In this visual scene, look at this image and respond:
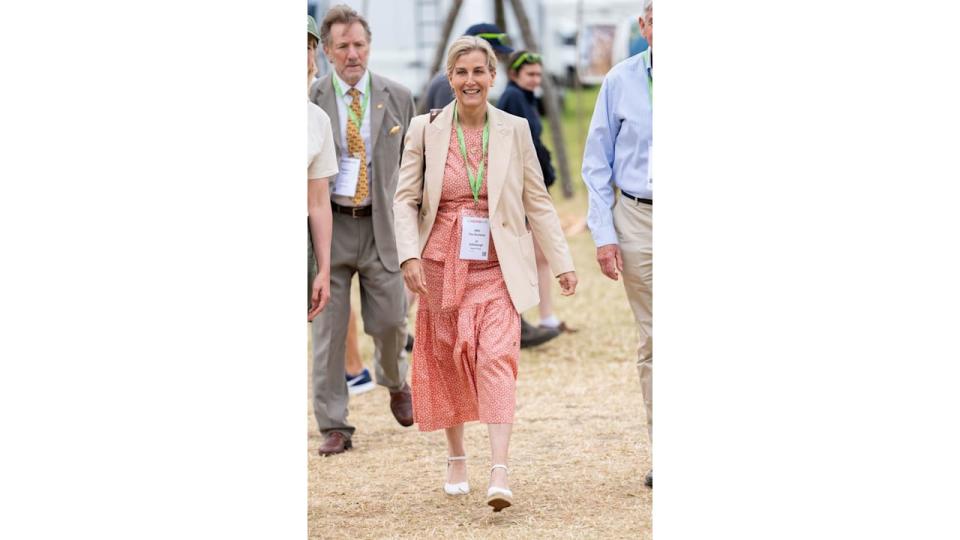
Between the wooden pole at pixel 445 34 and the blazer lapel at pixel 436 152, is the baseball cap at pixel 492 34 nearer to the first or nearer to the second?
the blazer lapel at pixel 436 152

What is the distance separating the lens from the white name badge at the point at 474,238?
4.97m

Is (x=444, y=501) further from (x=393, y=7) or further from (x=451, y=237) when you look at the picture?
(x=393, y=7)

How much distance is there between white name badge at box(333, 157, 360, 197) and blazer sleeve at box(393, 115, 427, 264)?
800mm

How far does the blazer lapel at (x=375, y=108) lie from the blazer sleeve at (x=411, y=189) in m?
0.88

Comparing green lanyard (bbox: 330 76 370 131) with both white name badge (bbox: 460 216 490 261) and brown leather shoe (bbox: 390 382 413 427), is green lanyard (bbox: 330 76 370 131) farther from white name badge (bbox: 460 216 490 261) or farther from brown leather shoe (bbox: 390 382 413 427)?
brown leather shoe (bbox: 390 382 413 427)

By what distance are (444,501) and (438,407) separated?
0.35 meters

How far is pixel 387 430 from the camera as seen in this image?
6.58m

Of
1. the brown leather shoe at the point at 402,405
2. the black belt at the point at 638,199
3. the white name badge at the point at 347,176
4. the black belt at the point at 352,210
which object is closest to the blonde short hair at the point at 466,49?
the black belt at the point at 638,199

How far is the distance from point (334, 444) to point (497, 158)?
5.62 ft

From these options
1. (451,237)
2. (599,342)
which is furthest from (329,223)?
(599,342)

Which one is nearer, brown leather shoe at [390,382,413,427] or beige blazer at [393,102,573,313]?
beige blazer at [393,102,573,313]

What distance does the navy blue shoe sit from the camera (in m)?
7.59

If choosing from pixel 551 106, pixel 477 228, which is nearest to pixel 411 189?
pixel 477 228

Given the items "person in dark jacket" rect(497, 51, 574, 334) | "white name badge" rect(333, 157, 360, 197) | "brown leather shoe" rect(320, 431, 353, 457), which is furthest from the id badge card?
"person in dark jacket" rect(497, 51, 574, 334)
